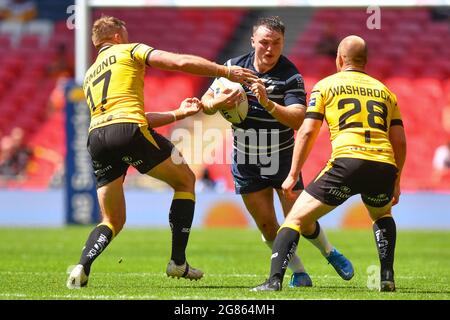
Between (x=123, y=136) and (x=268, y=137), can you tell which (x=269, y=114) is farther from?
(x=123, y=136)

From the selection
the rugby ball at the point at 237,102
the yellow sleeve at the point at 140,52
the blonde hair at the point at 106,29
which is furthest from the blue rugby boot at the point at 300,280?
the blonde hair at the point at 106,29

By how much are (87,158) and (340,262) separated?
11401 millimetres

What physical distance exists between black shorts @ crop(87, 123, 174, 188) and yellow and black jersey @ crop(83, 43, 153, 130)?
0.08 m

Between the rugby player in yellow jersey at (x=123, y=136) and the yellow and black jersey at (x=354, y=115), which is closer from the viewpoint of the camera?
the yellow and black jersey at (x=354, y=115)

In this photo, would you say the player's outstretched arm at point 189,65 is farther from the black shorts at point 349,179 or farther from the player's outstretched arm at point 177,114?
the black shorts at point 349,179

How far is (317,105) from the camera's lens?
26.9 ft

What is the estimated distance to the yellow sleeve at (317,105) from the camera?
322 inches

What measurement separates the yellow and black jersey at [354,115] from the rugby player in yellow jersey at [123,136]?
807mm

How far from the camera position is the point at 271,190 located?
9555 mm

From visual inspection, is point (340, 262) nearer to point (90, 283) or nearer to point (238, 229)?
point (90, 283)

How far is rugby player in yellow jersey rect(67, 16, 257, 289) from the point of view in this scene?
28.2ft
